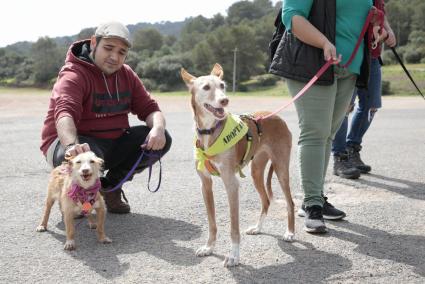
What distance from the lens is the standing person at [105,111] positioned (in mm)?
4316

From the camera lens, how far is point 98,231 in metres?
4.05

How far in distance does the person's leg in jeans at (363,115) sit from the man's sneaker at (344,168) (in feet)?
0.61

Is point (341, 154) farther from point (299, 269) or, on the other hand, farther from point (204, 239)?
point (299, 269)

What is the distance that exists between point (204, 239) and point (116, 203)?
119 centimetres

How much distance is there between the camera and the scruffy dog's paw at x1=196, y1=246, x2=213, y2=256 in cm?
371

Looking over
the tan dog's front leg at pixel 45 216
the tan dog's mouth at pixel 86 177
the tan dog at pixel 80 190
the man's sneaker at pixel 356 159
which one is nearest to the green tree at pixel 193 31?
the man's sneaker at pixel 356 159

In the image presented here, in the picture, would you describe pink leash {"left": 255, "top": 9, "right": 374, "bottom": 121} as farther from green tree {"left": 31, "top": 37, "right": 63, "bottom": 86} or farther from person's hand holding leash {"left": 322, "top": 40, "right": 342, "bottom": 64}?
green tree {"left": 31, "top": 37, "right": 63, "bottom": 86}

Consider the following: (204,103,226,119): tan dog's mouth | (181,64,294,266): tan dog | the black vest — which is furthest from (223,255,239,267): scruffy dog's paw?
the black vest

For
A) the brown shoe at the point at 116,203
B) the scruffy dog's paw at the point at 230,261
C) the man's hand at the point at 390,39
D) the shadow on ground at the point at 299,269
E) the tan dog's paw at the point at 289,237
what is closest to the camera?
the shadow on ground at the point at 299,269

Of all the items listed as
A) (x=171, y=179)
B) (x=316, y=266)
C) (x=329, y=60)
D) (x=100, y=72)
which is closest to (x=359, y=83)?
(x=329, y=60)

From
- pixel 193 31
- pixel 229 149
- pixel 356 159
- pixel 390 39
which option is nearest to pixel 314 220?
pixel 229 149

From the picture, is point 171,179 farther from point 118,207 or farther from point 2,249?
point 2,249

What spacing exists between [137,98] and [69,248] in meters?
1.81

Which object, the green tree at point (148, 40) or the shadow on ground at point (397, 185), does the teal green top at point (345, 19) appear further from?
the green tree at point (148, 40)
